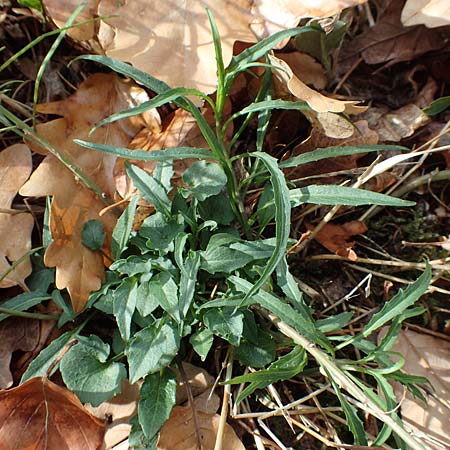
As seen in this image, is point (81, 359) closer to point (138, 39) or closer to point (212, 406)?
point (212, 406)

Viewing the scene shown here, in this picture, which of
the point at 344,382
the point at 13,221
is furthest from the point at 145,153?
the point at 344,382

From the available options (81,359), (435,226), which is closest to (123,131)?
(81,359)

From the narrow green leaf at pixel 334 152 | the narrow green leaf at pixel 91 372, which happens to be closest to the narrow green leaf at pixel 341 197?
the narrow green leaf at pixel 334 152

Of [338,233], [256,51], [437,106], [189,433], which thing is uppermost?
[256,51]

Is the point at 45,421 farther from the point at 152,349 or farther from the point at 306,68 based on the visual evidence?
the point at 306,68

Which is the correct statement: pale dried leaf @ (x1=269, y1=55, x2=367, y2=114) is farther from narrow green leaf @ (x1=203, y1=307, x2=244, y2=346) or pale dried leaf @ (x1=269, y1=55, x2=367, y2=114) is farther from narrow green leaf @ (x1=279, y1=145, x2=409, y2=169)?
narrow green leaf @ (x1=203, y1=307, x2=244, y2=346)

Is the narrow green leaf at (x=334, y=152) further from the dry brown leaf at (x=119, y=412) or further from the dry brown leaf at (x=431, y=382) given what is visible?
the dry brown leaf at (x=119, y=412)
